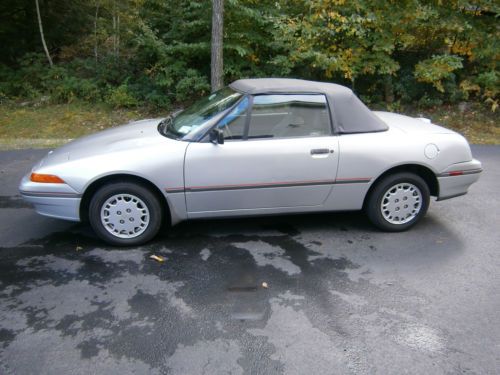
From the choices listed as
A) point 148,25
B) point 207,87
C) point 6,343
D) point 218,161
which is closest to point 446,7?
point 207,87

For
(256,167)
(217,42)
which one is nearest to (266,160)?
(256,167)

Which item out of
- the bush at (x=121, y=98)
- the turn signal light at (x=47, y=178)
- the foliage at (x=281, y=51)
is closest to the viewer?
the turn signal light at (x=47, y=178)

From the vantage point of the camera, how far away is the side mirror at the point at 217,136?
404cm

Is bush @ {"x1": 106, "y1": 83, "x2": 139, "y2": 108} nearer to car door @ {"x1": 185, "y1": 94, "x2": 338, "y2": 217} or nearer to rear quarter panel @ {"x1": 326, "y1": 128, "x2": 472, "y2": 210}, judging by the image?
car door @ {"x1": 185, "y1": 94, "x2": 338, "y2": 217}

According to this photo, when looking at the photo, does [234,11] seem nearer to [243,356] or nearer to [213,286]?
[213,286]

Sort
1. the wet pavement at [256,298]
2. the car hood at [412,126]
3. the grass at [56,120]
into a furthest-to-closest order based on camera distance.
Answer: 1. the grass at [56,120]
2. the car hood at [412,126]
3. the wet pavement at [256,298]

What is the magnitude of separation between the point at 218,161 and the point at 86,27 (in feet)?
37.5

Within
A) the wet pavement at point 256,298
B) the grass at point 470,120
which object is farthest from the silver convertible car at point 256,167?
the grass at point 470,120

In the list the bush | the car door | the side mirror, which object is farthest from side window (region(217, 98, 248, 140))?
the bush

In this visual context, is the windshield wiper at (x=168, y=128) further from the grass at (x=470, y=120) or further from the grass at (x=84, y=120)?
the grass at (x=470, y=120)

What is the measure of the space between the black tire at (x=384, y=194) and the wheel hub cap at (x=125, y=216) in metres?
2.25

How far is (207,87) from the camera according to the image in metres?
10.3

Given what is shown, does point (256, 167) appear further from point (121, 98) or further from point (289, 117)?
point (121, 98)

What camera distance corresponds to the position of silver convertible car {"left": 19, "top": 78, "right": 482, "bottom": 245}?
406cm
